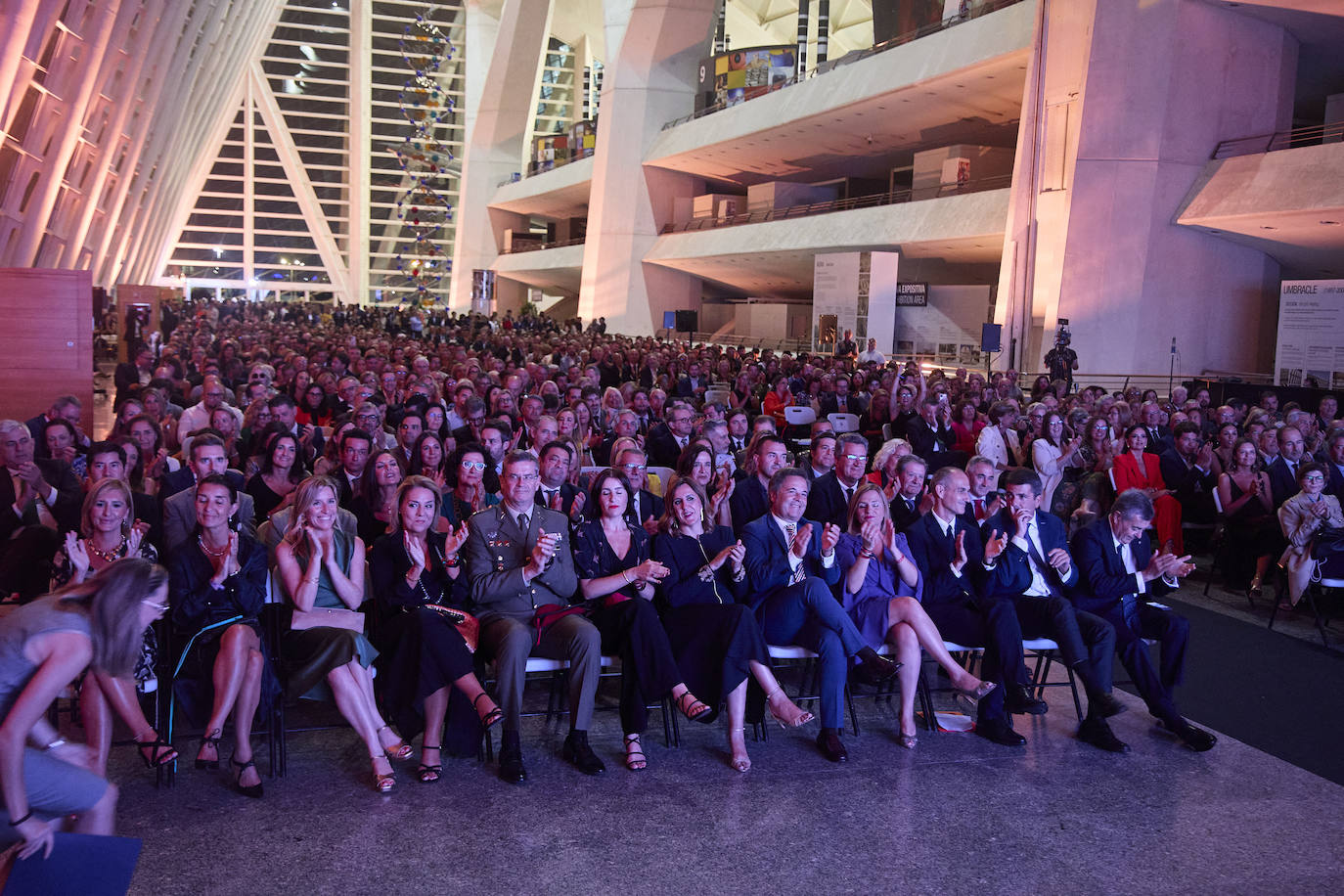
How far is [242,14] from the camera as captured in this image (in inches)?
1325

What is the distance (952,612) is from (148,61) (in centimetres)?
2371

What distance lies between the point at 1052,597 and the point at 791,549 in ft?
4.09

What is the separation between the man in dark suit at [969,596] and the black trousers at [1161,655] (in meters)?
0.49

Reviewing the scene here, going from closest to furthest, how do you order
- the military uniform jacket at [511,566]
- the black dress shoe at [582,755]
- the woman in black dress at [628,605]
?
the black dress shoe at [582,755] → the woman in black dress at [628,605] → the military uniform jacket at [511,566]

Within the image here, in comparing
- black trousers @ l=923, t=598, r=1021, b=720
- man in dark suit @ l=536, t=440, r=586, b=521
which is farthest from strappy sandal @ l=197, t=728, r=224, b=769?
→ black trousers @ l=923, t=598, r=1021, b=720

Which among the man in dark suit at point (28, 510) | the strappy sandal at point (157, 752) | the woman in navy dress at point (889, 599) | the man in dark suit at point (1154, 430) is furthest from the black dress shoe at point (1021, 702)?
the man in dark suit at point (28, 510)

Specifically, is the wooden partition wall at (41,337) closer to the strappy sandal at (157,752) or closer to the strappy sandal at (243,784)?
the strappy sandal at (157,752)

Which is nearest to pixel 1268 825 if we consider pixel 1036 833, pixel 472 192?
pixel 1036 833

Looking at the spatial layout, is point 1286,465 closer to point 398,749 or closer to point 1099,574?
point 1099,574

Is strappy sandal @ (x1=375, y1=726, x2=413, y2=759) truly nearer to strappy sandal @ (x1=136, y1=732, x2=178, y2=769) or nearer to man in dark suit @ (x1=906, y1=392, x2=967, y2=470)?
strappy sandal @ (x1=136, y1=732, x2=178, y2=769)

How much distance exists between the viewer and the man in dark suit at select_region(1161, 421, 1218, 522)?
26.9 feet

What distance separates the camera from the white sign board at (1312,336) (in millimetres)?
14695

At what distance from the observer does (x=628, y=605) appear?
15.2ft

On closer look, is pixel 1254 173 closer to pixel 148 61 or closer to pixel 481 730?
pixel 481 730
